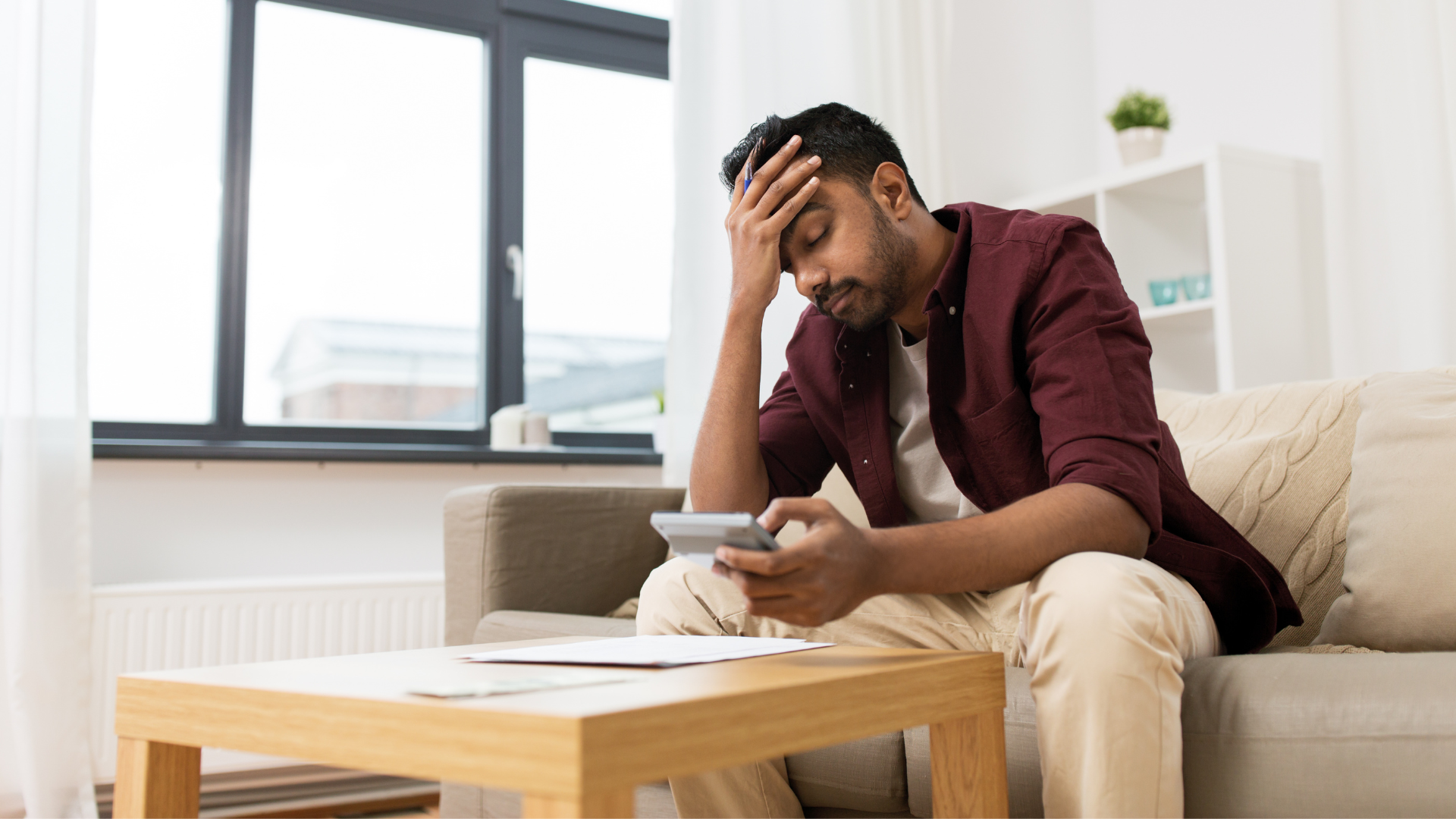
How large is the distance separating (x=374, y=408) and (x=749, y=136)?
1.73 meters

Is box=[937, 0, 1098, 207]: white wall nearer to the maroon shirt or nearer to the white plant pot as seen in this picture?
the white plant pot

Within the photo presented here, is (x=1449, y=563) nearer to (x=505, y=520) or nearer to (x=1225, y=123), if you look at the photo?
(x=505, y=520)

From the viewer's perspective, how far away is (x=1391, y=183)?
228 centimetres

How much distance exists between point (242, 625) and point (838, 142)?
1.62 metres

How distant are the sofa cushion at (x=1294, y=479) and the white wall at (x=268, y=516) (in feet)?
5.72

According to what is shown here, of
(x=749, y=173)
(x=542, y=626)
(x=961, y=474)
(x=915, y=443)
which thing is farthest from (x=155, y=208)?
(x=961, y=474)

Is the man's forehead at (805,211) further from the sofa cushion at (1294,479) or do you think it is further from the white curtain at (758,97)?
the white curtain at (758,97)

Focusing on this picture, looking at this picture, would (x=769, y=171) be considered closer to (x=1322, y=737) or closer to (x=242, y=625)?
(x=1322, y=737)

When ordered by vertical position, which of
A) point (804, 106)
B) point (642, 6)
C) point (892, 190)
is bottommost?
point (892, 190)

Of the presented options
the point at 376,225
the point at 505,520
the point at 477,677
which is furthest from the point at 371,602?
the point at 477,677

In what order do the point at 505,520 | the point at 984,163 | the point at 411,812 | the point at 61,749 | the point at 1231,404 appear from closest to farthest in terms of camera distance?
the point at 1231,404
the point at 505,520
the point at 61,749
the point at 411,812
the point at 984,163

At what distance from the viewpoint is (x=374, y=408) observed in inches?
113

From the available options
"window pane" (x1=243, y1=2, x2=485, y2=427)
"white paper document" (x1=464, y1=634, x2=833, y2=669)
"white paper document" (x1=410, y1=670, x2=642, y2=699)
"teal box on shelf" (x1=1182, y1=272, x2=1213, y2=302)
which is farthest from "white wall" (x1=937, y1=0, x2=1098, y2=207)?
"white paper document" (x1=410, y1=670, x2=642, y2=699)

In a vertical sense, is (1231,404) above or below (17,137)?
below
